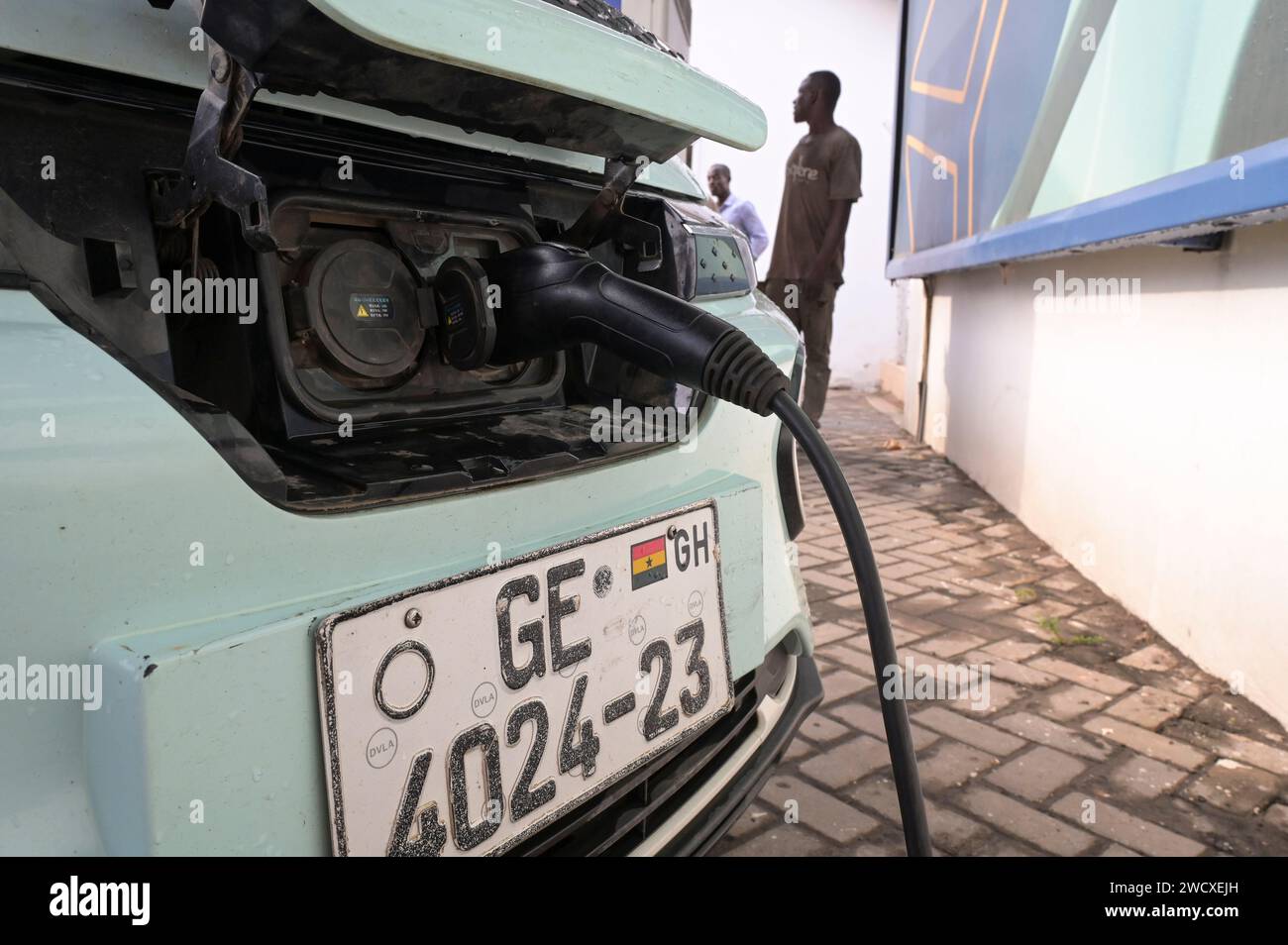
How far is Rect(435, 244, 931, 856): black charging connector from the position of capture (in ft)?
3.54

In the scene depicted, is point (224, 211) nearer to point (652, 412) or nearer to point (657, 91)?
point (657, 91)

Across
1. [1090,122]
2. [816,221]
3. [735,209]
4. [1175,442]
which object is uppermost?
[735,209]

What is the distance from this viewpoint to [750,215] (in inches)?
295

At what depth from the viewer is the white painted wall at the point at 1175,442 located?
2.13m

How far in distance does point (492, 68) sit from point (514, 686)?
60 cm

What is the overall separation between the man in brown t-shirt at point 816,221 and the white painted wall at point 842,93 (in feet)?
13.6

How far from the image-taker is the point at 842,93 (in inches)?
394

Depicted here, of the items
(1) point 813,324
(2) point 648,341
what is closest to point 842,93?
(1) point 813,324

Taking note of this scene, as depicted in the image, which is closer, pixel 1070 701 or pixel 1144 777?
pixel 1144 777

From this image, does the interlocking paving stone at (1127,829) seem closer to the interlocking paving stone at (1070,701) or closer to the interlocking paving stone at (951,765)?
the interlocking paving stone at (951,765)

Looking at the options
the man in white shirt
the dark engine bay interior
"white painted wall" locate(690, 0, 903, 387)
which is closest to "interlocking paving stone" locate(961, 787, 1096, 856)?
the dark engine bay interior

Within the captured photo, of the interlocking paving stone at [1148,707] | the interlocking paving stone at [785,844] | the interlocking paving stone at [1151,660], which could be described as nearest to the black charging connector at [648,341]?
the interlocking paving stone at [785,844]

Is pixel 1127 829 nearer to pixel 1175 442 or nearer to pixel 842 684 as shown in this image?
pixel 842 684
